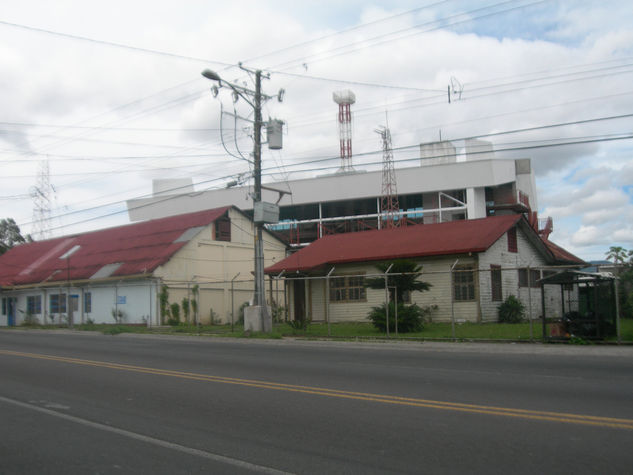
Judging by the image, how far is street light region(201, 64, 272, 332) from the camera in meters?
23.4

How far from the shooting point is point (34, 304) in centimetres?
4128

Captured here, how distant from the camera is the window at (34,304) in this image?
1606 inches

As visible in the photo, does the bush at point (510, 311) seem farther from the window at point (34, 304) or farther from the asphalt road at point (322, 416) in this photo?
the window at point (34, 304)

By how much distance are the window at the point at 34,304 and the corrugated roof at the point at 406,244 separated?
65.8 feet

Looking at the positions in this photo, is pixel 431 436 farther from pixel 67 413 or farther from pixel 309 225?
pixel 309 225

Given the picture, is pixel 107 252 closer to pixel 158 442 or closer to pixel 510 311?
pixel 510 311

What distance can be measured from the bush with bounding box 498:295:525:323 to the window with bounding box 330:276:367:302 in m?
6.14

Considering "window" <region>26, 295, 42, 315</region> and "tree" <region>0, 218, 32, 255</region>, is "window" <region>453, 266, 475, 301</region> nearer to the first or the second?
"window" <region>26, 295, 42, 315</region>

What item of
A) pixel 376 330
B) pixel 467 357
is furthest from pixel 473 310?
pixel 467 357

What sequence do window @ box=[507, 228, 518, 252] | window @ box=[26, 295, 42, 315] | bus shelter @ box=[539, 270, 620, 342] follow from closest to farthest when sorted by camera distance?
bus shelter @ box=[539, 270, 620, 342]
window @ box=[507, 228, 518, 252]
window @ box=[26, 295, 42, 315]

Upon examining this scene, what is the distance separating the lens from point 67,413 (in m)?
8.39

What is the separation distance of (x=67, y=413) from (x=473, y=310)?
63.4 feet

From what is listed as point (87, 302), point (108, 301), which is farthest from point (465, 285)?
point (87, 302)

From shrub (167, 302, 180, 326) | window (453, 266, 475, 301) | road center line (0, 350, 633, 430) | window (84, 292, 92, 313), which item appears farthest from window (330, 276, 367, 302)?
window (84, 292, 92, 313)
